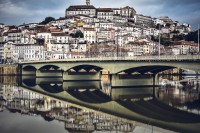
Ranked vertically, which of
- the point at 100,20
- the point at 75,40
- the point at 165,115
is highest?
the point at 100,20

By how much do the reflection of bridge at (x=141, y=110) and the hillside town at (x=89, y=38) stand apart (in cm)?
4575

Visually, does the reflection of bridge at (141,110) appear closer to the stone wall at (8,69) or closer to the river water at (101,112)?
the river water at (101,112)

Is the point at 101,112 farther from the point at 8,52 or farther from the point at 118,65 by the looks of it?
the point at 8,52

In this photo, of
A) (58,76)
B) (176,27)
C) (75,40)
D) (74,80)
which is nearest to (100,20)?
(75,40)

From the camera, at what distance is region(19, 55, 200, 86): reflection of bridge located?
4156 centimetres

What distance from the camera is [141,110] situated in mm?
34375

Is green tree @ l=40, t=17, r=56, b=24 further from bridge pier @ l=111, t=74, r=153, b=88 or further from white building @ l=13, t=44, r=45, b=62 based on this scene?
bridge pier @ l=111, t=74, r=153, b=88

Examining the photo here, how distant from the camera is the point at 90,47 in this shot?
374ft

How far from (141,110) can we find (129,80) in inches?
739

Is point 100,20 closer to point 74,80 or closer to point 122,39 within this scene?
point 122,39

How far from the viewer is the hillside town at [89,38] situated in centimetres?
10756

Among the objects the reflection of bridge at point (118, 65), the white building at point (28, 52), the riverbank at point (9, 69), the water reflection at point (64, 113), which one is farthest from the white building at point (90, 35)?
the water reflection at point (64, 113)

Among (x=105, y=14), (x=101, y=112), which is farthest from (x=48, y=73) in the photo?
(x=105, y=14)

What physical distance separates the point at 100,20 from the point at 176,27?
42.8m
